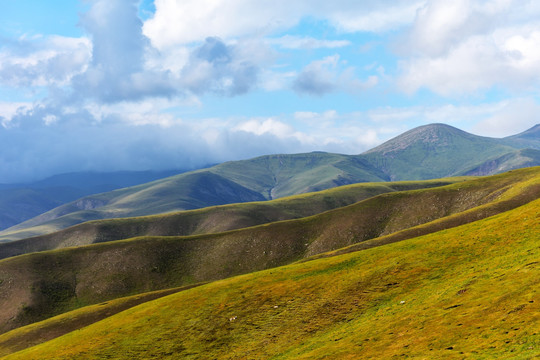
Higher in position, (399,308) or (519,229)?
(519,229)

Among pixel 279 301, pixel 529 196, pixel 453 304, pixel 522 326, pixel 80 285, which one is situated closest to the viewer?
pixel 522 326

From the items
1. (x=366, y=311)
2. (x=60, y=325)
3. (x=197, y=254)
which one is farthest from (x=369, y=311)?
(x=197, y=254)

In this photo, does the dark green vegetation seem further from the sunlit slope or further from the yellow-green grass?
the sunlit slope

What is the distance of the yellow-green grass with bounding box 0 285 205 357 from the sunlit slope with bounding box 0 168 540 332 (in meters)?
41.6

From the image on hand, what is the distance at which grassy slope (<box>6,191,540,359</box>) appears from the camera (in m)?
34.5

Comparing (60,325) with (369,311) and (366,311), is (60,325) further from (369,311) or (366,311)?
(369,311)

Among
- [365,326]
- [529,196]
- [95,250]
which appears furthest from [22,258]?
[529,196]

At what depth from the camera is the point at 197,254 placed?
560 ft

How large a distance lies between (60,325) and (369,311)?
3261 inches

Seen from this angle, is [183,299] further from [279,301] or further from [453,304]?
[453,304]

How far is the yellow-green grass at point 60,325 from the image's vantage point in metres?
96.6

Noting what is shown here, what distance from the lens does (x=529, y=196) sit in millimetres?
119312

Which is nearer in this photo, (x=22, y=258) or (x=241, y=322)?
(x=241, y=322)

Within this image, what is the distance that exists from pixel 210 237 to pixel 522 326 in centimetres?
15724
